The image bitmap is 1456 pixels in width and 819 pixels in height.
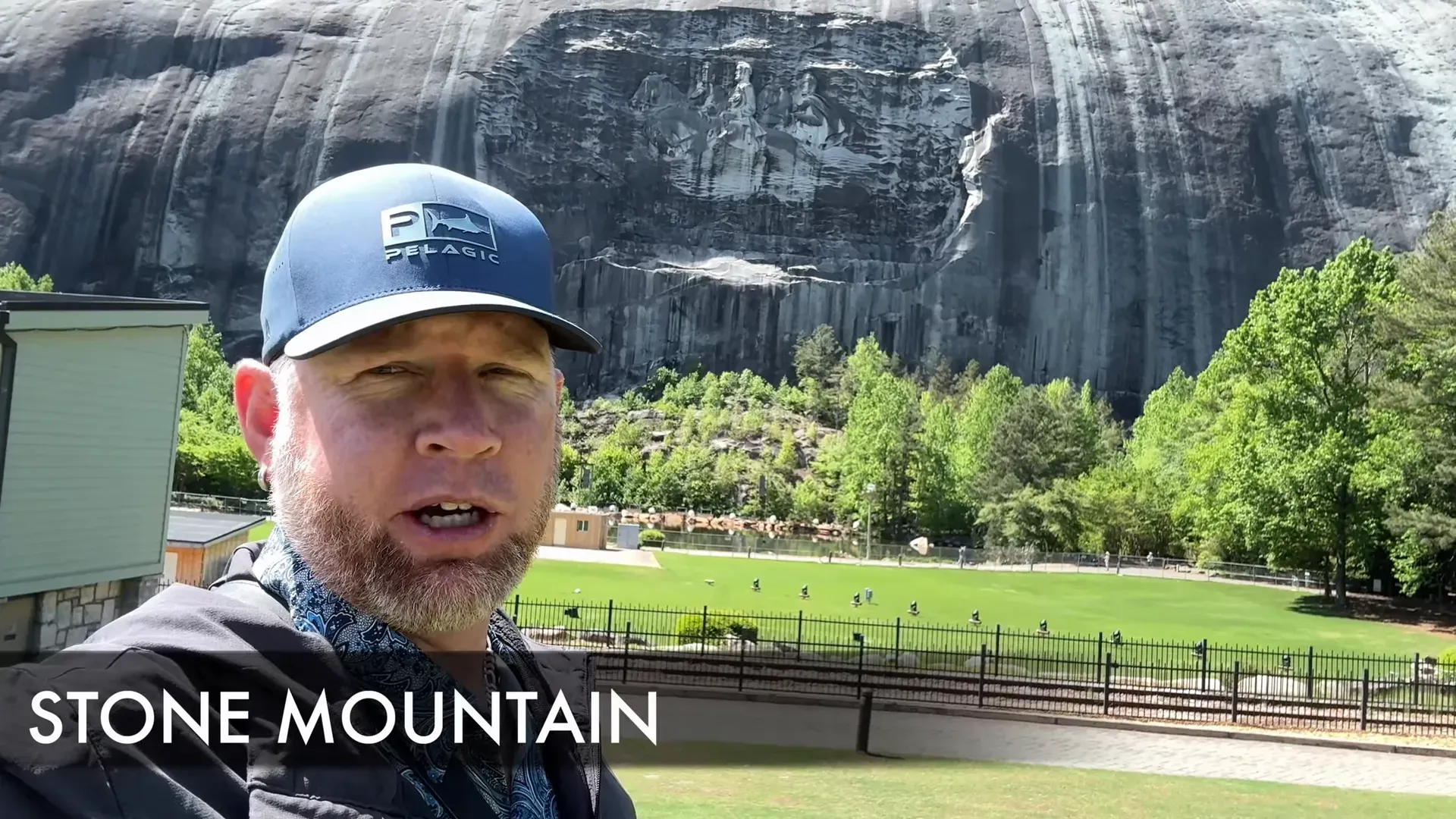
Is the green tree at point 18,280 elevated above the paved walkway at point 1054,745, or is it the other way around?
the green tree at point 18,280

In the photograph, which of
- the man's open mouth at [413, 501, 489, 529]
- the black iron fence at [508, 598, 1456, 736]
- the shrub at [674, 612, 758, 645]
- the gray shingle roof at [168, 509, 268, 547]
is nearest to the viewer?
the man's open mouth at [413, 501, 489, 529]

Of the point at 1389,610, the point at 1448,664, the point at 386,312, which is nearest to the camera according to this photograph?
the point at 386,312

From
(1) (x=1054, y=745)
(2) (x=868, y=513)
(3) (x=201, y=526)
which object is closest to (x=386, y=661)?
(1) (x=1054, y=745)

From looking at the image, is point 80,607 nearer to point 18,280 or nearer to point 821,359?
point 18,280

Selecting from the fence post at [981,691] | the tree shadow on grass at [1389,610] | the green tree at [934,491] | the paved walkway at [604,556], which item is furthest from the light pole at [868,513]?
the fence post at [981,691]

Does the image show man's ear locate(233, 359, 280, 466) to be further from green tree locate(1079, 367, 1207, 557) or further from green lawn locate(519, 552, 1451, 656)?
green tree locate(1079, 367, 1207, 557)

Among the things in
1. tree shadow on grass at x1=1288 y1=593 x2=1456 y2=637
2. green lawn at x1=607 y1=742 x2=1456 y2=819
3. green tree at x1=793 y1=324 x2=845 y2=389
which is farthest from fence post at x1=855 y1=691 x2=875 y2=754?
green tree at x1=793 y1=324 x2=845 y2=389

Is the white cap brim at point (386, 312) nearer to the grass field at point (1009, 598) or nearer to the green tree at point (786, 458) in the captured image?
the grass field at point (1009, 598)
